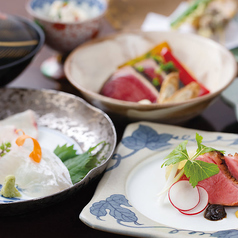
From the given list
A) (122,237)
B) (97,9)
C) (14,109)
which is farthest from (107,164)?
(97,9)

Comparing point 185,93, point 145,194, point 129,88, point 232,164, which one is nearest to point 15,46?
point 129,88

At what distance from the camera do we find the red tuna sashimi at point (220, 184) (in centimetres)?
105

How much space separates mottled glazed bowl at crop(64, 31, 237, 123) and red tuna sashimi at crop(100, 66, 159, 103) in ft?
0.32

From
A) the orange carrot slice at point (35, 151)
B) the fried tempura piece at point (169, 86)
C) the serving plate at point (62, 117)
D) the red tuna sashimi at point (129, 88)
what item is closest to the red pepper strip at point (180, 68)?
the fried tempura piece at point (169, 86)

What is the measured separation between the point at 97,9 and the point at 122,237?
142 cm

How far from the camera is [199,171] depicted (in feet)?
3.41

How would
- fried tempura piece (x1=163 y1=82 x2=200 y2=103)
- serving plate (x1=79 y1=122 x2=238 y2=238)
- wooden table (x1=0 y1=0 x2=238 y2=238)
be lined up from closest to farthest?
serving plate (x1=79 y1=122 x2=238 y2=238), wooden table (x1=0 y1=0 x2=238 y2=238), fried tempura piece (x1=163 y1=82 x2=200 y2=103)

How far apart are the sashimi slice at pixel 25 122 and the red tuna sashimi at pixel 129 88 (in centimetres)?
39

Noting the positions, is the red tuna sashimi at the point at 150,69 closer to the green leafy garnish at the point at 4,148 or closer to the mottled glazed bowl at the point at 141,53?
the mottled glazed bowl at the point at 141,53

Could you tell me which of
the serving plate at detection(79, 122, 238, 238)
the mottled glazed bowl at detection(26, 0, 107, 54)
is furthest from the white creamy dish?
the mottled glazed bowl at detection(26, 0, 107, 54)

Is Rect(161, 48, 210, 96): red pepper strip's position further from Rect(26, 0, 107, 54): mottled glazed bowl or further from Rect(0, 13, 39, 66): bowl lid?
Rect(0, 13, 39, 66): bowl lid

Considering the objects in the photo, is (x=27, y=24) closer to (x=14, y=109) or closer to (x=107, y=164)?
(x=14, y=109)

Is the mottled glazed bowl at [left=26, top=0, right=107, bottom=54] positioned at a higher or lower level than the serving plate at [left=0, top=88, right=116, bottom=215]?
higher

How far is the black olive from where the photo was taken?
1.00 metres
